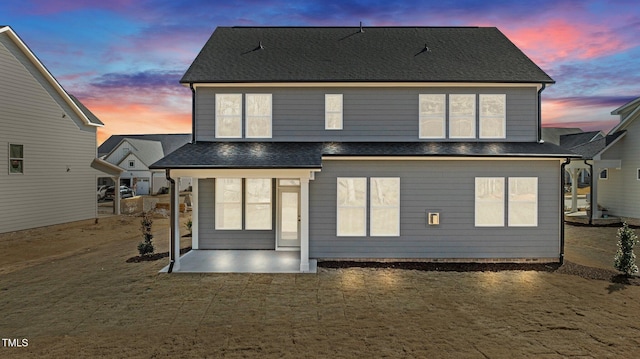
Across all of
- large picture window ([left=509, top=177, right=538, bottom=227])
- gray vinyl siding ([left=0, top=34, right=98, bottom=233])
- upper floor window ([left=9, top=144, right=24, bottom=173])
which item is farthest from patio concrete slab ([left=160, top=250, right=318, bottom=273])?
upper floor window ([left=9, top=144, right=24, bottom=173])

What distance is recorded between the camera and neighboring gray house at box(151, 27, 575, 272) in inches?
415

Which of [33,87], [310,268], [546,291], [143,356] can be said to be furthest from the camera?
[33,87]

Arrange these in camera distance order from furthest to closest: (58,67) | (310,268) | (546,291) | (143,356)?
(58,67)
(310,268)
(546,291)
(143,356)

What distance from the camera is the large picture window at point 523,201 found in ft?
35.0

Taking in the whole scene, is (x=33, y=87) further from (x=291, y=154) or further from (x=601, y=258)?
(x=601, y=258)

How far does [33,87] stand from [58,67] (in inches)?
237

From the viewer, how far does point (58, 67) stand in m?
21.5

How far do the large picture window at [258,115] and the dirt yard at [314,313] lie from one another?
5.16 m

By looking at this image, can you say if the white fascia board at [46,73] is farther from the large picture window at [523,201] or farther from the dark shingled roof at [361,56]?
the large picture window at [523,201]

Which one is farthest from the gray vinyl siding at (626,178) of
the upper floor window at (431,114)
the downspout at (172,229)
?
the downspout at (172,229)

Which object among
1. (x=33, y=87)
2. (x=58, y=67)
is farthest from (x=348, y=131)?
(x=58, y=67)

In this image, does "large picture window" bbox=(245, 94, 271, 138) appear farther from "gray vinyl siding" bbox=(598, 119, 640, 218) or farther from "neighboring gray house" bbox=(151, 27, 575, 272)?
"gray vinyl siding" bbox=(598, 119, 640, 218)

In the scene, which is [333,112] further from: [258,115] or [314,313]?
[314,313]

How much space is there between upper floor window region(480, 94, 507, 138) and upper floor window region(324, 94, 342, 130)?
5.11 m
